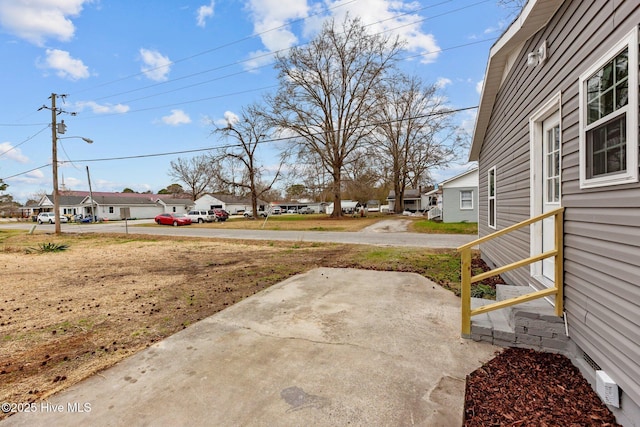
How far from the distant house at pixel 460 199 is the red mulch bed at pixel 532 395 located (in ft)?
63.6

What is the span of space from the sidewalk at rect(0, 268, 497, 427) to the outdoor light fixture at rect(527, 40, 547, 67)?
11.4 feet

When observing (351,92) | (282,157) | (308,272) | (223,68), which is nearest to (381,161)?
(351,92)

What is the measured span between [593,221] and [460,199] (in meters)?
20.3

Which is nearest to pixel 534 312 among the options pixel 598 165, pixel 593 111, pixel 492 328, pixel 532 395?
Result: pixel 492 328

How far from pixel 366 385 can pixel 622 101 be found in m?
2.93

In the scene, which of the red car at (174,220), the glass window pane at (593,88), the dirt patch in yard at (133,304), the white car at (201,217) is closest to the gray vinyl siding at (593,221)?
the glass window pane at (593,88)

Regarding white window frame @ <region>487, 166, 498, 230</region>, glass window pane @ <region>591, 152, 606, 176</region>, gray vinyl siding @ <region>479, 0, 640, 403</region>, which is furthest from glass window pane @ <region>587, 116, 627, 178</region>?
white window frame @ <region>487, 166, 498, 230</region>

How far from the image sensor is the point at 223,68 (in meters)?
15.4

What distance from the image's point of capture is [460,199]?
21188 mm

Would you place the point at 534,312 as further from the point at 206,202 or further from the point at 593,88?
the point at 206,202

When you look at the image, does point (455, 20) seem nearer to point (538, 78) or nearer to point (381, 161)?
point (538, 78)

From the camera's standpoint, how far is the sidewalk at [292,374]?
217cm

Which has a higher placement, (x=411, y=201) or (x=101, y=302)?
(x=411, y=201)

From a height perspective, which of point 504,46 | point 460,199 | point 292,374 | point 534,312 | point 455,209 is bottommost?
point 292,374
